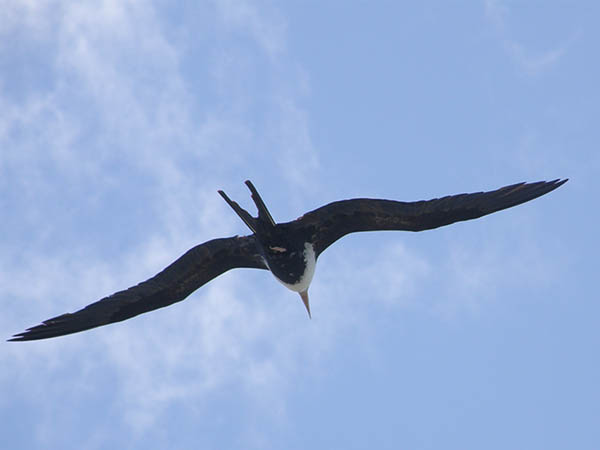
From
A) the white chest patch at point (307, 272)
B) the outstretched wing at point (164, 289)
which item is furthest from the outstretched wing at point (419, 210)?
the outstretched wing at point (164, 289)

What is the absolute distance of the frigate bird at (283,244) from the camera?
51.1 ft

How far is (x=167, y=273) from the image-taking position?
16.1 meters

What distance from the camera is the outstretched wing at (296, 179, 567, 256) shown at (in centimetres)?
1552

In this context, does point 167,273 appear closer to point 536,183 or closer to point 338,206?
point 338,206

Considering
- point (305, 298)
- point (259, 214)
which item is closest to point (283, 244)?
point (259, 214)

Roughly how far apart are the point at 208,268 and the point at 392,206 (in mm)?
2726

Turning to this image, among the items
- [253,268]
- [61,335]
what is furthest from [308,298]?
[61,335]

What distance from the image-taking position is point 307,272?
54.3 feet

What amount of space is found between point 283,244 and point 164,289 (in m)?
1.76

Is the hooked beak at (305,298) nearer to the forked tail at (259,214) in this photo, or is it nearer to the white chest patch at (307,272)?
the white chest patch at (307,272)

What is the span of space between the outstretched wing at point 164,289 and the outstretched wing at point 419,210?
103 cm

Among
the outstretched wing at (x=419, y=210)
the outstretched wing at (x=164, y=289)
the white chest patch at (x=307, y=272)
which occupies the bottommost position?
the outstretched wing at (x=419, y=210)

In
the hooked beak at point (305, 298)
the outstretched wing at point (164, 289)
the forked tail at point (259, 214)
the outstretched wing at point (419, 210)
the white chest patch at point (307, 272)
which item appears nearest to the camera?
the forked tail at point (259, 214)

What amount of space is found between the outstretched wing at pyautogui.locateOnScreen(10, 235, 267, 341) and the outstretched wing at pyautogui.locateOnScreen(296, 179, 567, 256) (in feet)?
3.39
